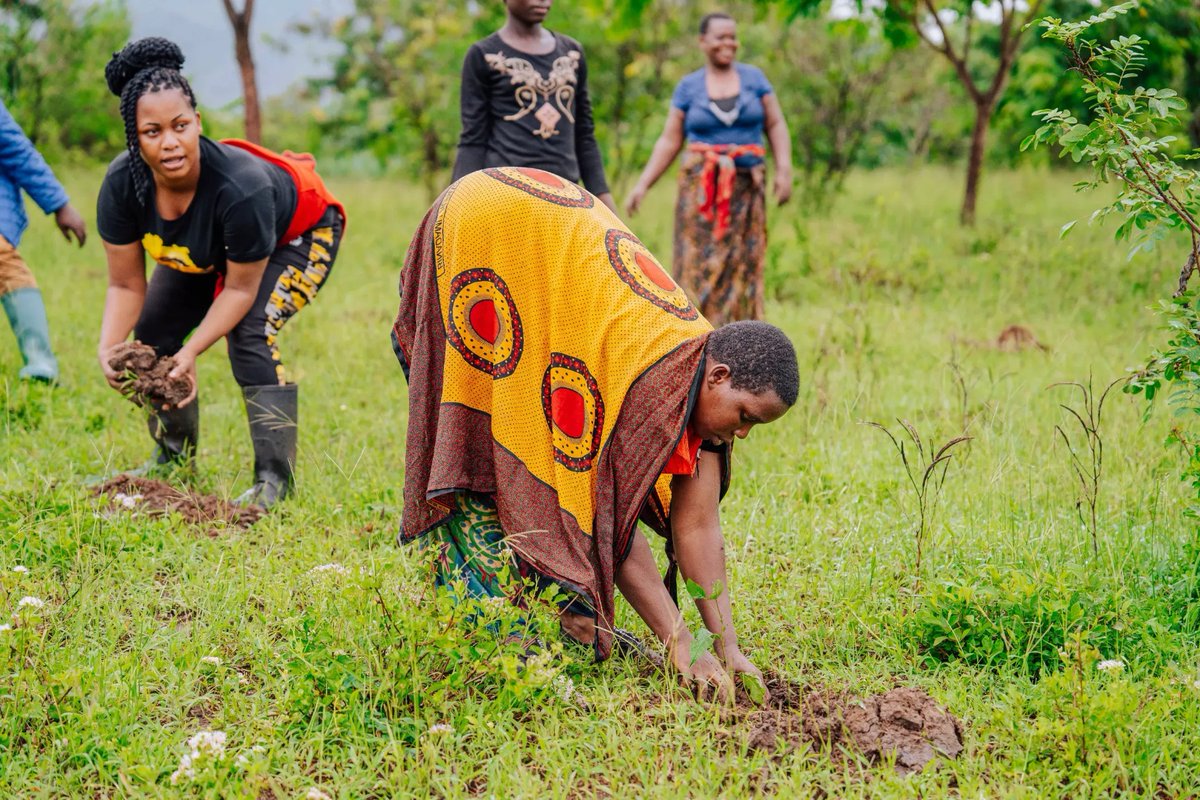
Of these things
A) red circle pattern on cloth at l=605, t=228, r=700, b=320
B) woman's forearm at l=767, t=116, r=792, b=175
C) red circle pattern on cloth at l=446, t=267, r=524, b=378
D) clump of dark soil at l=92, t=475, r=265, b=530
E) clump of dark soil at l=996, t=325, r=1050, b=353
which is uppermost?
woman's forearm at l=767, t=116, r=792, b=175

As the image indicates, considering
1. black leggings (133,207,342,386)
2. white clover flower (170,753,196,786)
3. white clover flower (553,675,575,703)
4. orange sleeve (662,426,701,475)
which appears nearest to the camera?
white clover flower (170,753,196,786)

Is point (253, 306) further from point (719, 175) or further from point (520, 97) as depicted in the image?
point (719, 175)

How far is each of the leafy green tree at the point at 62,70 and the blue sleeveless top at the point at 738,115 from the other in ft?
24.6

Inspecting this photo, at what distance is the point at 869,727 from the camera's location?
244cm

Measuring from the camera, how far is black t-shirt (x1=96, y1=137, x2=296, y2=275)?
3.54 m

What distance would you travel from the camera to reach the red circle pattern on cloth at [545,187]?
99.8 inches

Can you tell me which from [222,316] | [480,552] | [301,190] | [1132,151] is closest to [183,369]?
[222,316]

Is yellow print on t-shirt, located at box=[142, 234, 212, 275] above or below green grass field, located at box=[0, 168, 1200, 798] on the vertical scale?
above

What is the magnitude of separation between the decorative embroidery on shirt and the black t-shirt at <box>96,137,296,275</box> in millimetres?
1228

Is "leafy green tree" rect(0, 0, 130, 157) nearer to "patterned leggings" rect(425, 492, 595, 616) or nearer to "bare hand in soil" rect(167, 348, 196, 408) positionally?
"bare hand in soil" rect(167, 348, 196, 408)

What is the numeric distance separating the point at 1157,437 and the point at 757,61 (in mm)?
7930

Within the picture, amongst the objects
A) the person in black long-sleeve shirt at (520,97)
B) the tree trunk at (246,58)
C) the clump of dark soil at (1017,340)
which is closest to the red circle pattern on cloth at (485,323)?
the person in black long-sleeve shirt at (520,97)

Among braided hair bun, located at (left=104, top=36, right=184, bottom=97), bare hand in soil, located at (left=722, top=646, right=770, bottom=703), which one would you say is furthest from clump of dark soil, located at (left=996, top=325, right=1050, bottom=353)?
braided hair bun, located at (left=104, top=36, right=184, bottom=97)

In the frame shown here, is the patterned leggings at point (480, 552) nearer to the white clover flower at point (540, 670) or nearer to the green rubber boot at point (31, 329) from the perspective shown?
the white clover flower at point (540, 670)
